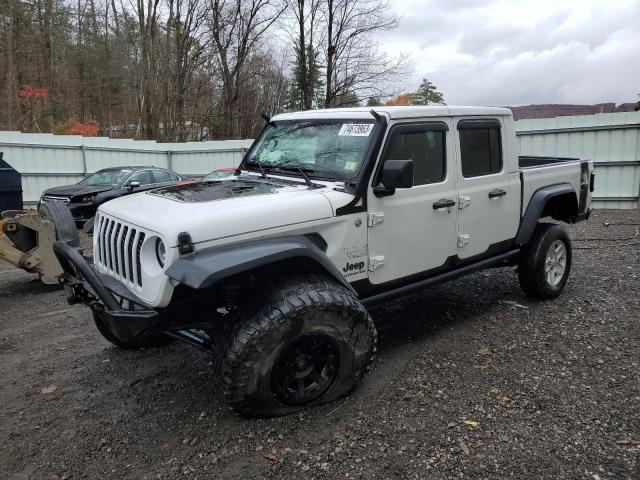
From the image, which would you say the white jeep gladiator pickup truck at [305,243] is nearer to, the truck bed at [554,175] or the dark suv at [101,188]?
the truck bed at [554,175]

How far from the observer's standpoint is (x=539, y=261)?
17.3ft

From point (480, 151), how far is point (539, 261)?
1440 millimetres

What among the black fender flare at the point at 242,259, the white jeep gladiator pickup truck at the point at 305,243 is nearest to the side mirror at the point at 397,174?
the white jeep gladiator pickup truck at the point at 305,243

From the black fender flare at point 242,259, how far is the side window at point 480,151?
1.91 metres

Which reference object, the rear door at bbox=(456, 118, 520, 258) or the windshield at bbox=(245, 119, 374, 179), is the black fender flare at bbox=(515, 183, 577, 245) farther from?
the windshield at bbox=(245, 119, 374, 179)

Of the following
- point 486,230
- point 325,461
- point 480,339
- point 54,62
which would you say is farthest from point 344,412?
point 54,62

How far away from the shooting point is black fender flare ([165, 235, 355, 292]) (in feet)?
8.82

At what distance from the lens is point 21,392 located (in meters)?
3.82

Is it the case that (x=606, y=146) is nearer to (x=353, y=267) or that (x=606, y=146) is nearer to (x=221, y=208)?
(x=353, y=267)

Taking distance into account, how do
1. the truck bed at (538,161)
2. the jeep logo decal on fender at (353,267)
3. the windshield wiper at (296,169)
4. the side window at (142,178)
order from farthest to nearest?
1. the side window at (142,178)
2. the truck bed at (538,161)
3. the windshield wiper at (296,169)
4. the jeep logo decal on fender at (353,267)

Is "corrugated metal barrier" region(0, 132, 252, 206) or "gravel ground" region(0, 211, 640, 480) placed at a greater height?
"corrugated metal barrier" region(0, 132, 252, 206)

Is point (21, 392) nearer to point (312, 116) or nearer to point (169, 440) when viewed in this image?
point (169, 440)

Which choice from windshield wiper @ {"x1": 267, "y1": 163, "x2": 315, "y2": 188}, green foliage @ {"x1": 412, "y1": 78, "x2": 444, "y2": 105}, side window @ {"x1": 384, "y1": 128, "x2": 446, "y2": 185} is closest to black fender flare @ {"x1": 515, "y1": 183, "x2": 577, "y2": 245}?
side window @ {"x1": 384, "y1": 128, "x2": 446, "y2": 185}

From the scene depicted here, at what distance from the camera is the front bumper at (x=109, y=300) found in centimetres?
291
